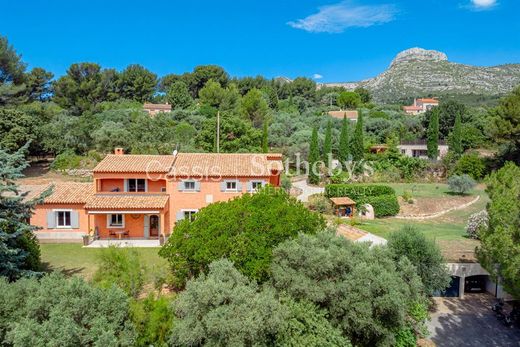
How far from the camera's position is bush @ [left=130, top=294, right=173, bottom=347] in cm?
1401

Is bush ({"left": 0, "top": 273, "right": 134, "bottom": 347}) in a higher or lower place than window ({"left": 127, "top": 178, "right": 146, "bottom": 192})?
lower

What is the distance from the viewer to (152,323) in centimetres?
1417

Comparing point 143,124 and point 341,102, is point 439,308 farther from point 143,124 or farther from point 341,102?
point 341,102

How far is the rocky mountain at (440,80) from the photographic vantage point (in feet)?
422

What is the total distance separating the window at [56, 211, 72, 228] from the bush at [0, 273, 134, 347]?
48.1 ft

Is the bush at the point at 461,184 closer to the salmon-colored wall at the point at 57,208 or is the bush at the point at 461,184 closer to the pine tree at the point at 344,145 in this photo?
the pine tree at the point at 344,145

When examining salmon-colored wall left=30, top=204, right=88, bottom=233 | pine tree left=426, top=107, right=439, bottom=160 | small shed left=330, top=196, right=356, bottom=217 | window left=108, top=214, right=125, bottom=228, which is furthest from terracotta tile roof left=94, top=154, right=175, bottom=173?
pine tree left=426, top=107, right=439, bottom=160

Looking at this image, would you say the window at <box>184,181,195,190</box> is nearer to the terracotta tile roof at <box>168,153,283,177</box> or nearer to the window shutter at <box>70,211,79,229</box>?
the terracotta tile roof at <box>168,153,283,177</box>

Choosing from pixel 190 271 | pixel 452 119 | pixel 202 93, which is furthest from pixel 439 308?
pixel 202 93

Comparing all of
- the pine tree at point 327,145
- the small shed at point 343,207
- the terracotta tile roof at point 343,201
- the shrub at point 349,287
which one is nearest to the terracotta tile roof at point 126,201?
the shrub at point 349,287

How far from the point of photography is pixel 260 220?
18.5 meters

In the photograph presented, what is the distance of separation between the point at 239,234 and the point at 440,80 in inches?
5623

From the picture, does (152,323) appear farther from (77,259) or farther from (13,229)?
(77,259)

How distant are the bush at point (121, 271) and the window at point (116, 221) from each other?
1079cm
